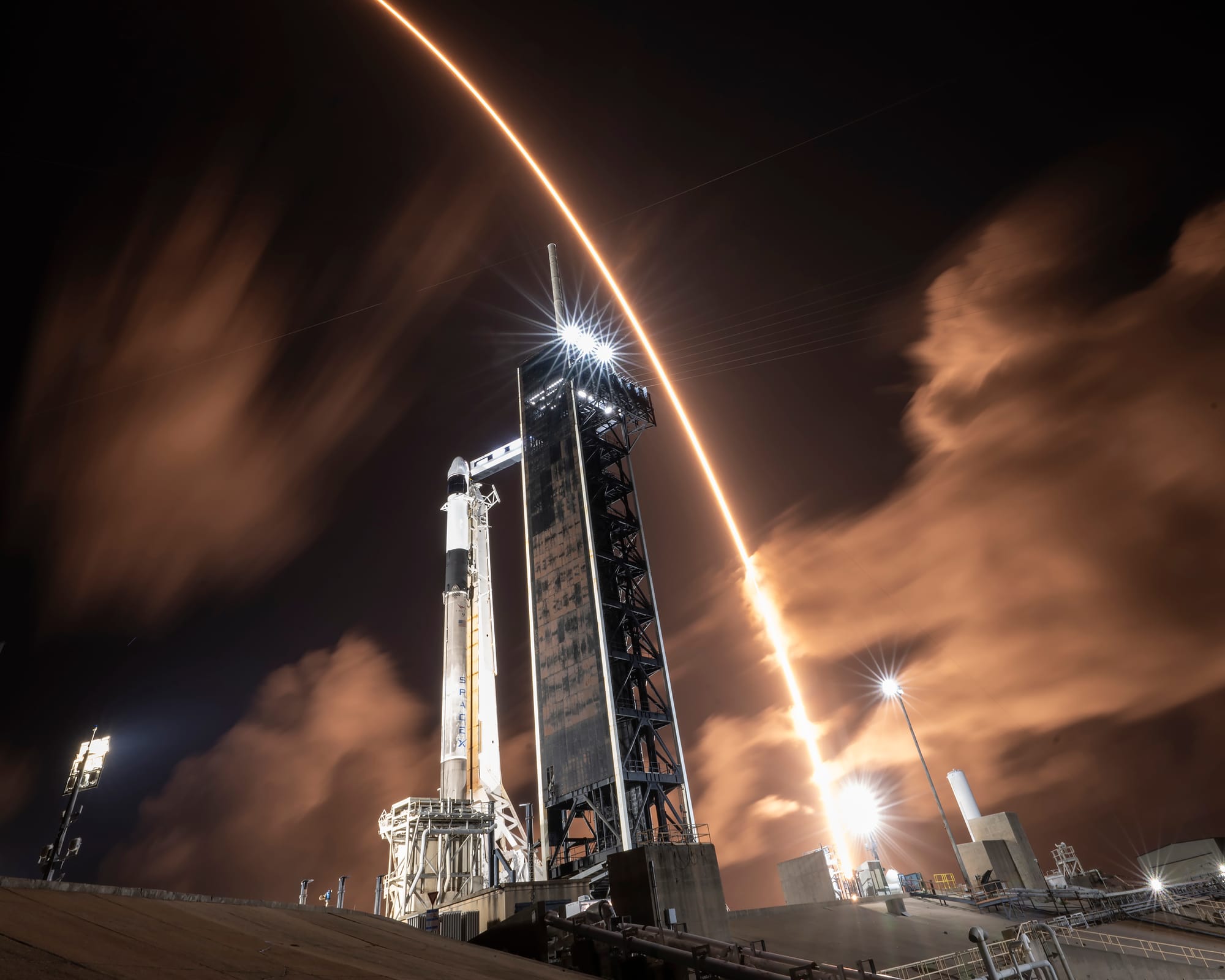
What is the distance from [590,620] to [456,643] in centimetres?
2172

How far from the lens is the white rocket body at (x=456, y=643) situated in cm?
4919

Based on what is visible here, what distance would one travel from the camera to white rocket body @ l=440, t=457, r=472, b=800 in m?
49.2

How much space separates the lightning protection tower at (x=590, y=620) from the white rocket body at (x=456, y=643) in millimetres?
15605

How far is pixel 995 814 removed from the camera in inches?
1497

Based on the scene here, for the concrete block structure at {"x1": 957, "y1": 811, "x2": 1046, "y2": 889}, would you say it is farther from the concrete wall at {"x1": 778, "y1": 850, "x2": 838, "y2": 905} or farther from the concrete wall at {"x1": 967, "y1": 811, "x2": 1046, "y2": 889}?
the concrete wall at {"x1": 778, "y1": 850, "x2": 838, "y2": 905}

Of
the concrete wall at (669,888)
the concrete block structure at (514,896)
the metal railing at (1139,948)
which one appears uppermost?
the concrete block structure at (514,896)

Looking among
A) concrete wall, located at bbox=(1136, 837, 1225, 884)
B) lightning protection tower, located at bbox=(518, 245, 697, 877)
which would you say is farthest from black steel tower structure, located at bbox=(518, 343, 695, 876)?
concrete wall, located at bbox=(1136, 837, 1225, 884)

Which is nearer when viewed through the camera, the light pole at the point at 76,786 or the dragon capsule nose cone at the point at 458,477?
the light pole at the point at 76,786

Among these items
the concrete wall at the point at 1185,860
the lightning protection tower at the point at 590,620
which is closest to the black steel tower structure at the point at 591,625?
the lightning protection tower at the point at 590,620

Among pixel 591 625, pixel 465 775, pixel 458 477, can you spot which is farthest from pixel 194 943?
pixel 458 477

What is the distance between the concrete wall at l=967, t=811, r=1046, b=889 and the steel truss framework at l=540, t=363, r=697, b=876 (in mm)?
18546

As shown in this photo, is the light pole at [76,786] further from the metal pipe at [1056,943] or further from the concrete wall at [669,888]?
the metal pipe at [1056,943]

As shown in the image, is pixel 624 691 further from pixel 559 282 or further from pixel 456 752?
pixel 559 282

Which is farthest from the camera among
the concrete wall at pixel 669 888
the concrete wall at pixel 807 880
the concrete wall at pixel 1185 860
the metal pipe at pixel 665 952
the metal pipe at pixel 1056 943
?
the concrete wall at pixel 1185 860
